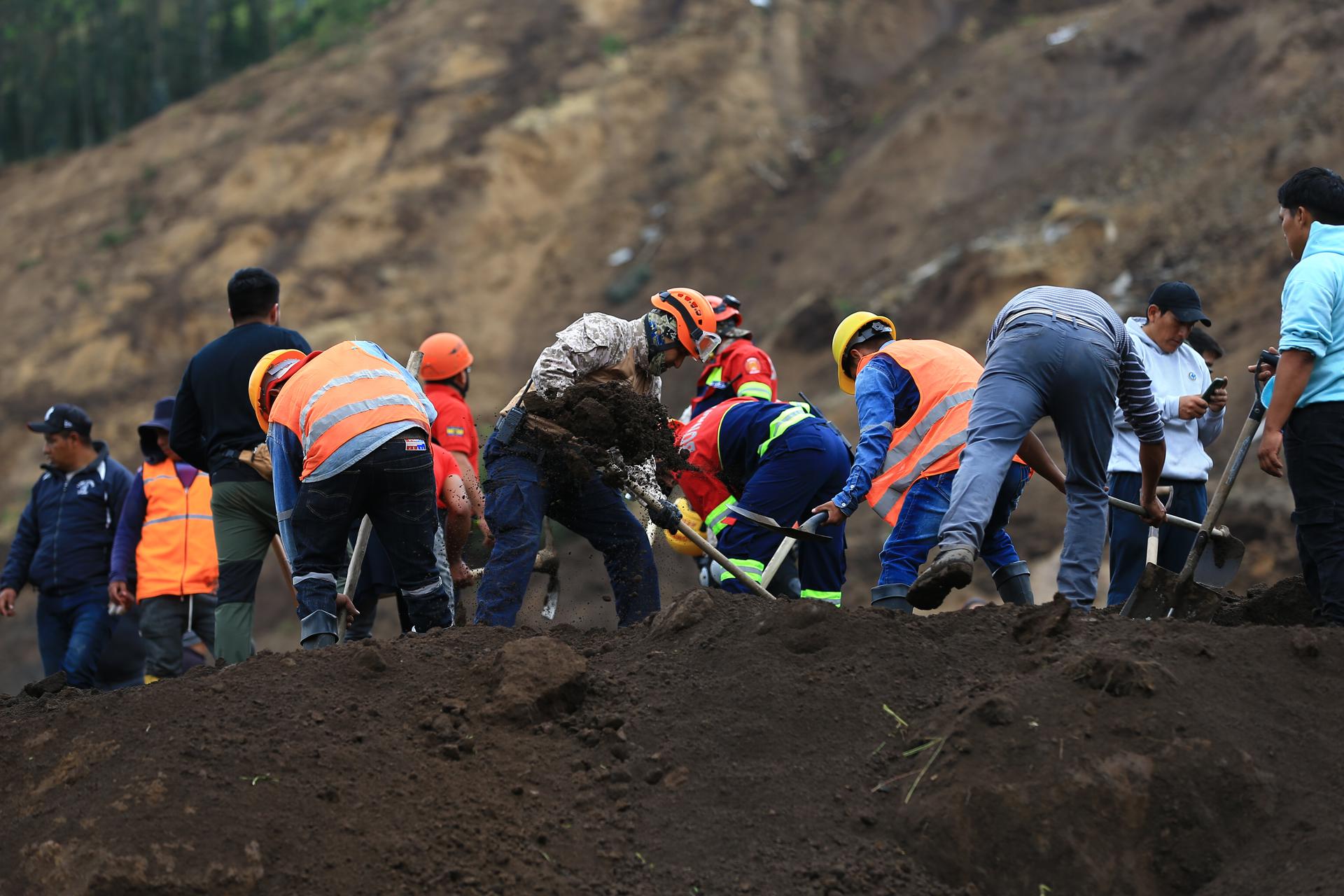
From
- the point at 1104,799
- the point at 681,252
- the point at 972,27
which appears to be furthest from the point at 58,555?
the point at 972,27

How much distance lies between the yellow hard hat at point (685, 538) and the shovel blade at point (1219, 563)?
2.37 meters

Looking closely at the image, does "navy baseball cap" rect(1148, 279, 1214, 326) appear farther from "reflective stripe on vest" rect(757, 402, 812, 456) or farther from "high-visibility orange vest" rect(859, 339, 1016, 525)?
"reflective stripe on vest" rect(757, 402, 812, 456)

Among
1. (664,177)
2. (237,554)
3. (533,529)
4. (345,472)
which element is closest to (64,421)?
(237,554)

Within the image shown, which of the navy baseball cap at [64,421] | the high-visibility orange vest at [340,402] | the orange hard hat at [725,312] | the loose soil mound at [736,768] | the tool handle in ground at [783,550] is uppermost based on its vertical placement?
the high-visibility orange vest at [340,402]

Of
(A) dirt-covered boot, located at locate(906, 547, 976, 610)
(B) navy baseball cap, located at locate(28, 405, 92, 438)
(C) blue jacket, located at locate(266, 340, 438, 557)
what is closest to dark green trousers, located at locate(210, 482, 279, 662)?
(C) blue jacket, located at locate(266, 340, 438, 557)

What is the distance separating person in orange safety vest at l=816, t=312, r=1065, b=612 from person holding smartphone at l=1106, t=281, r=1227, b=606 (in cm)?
73

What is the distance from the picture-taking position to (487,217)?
2339cm

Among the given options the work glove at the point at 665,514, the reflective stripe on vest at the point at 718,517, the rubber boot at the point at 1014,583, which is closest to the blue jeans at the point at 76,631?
the reflective stripe on vest at the point at 718,517

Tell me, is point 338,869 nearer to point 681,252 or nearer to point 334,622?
point 334,622

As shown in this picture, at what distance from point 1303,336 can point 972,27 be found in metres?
21.2

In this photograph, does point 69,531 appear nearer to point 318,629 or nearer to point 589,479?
point 318,629

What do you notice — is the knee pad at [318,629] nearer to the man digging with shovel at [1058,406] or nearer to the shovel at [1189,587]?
the man digging with shovel at [1058,406]

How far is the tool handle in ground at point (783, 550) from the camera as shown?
5.79m

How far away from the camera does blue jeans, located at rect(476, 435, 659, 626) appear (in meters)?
5.82
